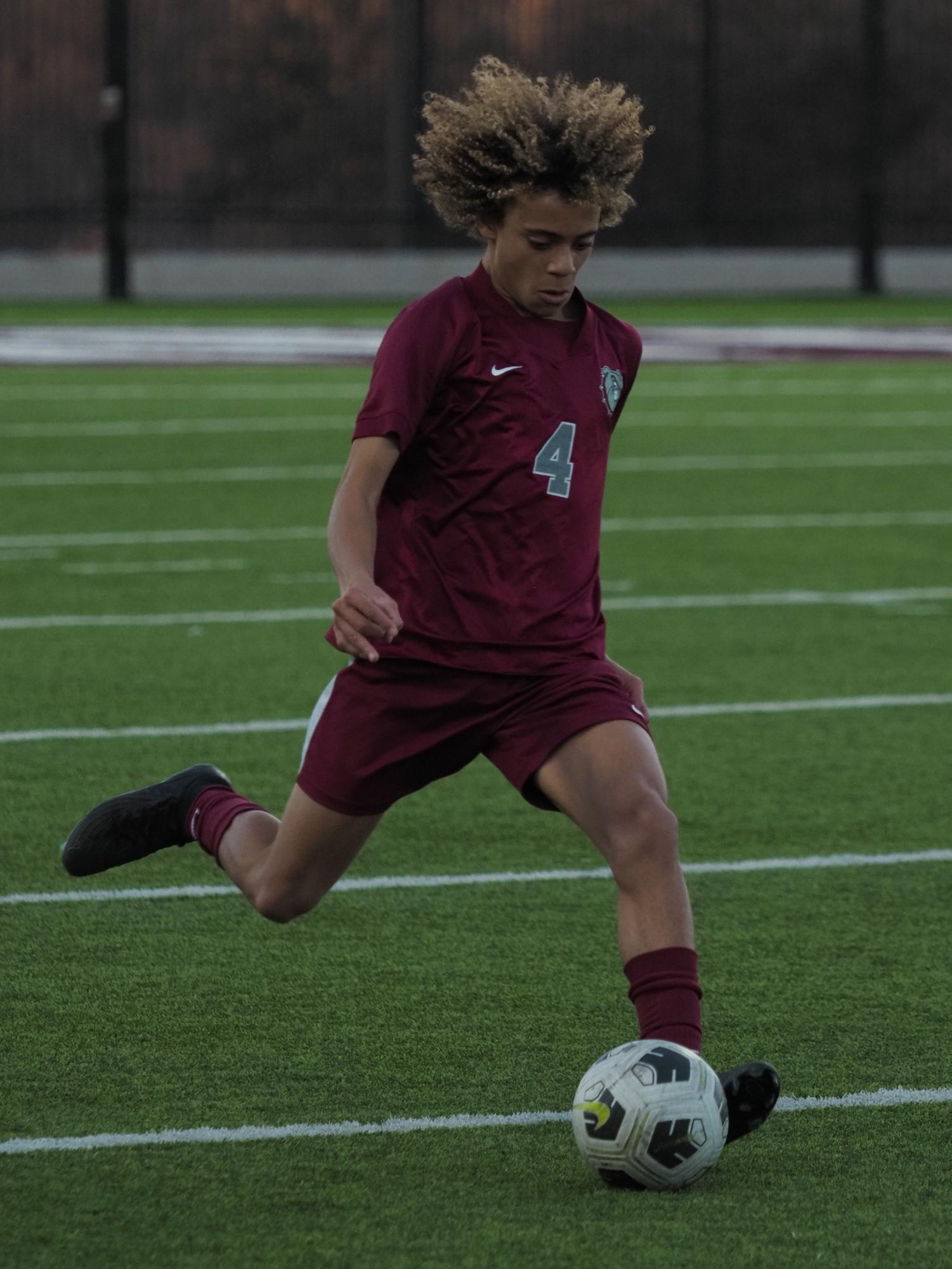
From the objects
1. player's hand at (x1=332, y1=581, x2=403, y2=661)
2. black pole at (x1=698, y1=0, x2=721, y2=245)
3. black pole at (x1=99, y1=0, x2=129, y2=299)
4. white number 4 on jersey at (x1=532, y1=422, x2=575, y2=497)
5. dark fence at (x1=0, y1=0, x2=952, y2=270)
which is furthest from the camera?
black pole at (x1=698, y1=0, x2=721, y2=245)

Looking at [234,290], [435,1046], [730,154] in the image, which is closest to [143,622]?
[435,1046]

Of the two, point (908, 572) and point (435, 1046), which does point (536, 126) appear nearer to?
point (435, 1046)

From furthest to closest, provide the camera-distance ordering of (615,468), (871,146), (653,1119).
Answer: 1. (871,146)
2. (615,468)
3. (653,1119)

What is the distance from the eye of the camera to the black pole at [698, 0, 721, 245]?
34.7 meters

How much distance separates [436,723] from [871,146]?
32363mm

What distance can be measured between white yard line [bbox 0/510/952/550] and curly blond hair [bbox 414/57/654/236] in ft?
25.1

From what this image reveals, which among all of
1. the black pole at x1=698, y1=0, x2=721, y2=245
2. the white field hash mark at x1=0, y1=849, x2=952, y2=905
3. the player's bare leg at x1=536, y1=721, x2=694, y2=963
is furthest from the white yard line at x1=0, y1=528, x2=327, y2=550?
the black pole at x1=698, y1=0, x2=721, y2=245

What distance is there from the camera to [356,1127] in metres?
4.31

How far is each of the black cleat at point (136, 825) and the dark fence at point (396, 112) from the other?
2709cm

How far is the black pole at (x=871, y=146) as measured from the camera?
3450 centimetres

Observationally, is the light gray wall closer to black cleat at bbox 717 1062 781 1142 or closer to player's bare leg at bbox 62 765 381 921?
player's bare leg at bbox 62 765 381 921

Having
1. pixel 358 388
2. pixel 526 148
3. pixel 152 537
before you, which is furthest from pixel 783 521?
pixel 526 148

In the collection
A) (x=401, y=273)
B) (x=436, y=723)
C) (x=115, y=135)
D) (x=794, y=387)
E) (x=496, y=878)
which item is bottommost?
(x=794, y=387)

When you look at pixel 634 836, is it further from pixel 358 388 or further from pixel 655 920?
pixel 358 388
